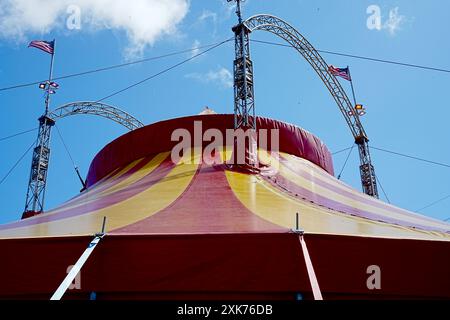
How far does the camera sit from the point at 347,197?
443cm

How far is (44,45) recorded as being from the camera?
35.8 feet

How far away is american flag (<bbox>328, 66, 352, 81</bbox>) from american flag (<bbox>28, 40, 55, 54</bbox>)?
7462 mm

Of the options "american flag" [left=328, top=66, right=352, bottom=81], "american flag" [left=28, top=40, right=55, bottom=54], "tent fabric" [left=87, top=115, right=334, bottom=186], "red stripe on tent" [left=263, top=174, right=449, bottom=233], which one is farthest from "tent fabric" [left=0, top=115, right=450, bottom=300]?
"american flag" [left=28, top=40, right=55, bottom=54]

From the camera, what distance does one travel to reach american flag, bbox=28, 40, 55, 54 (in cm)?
1068

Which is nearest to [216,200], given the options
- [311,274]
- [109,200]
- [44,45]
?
[109,200]

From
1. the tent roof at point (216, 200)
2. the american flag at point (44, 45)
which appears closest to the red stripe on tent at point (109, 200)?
the tent roof at point (216, 200)

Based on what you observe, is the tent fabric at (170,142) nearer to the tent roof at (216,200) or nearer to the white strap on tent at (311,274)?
the tent roof at (216,200)

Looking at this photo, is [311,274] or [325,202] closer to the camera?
[311,274]

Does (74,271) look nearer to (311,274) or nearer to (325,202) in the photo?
(311,274)

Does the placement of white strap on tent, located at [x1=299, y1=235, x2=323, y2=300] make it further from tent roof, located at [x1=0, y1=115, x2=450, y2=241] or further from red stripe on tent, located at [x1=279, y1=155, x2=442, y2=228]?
red stripe on tent, located at [x1=279, y1=155, x2=442, y2=228]

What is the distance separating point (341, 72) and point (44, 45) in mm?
7992

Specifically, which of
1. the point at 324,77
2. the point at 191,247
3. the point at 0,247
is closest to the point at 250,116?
the point at 191,247

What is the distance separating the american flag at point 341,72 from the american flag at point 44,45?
746cm
